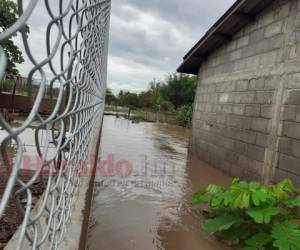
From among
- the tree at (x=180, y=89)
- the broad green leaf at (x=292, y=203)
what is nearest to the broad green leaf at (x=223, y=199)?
the broad green leaf at (x=292, y=203)

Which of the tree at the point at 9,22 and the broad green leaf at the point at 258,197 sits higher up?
the tree at the point at 9,22

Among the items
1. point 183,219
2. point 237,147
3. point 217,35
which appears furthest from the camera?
point 217,35

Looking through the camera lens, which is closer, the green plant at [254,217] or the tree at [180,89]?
the green plant at [254,217]

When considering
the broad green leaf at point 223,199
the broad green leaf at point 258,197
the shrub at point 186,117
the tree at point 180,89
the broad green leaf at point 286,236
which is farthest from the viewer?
the tree at point 180,89

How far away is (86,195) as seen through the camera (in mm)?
2154

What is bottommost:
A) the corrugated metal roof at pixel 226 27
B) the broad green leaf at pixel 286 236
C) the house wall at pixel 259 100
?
the broad green leaf at pixel 286 236

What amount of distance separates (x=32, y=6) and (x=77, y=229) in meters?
1.34

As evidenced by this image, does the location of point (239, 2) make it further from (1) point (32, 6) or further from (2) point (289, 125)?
(1) point (32, 6)

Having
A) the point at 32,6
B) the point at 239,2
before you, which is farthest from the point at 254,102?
the point at 32,6

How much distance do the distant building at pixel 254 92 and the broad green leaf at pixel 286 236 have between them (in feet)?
5.42

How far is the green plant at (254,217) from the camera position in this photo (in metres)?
2.30

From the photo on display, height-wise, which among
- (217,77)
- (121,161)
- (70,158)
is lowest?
(121,161)

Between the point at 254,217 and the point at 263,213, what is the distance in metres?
0.09

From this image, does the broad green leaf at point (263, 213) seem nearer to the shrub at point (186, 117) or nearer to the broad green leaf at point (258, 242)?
the broad green leaf at point (258, 242)
